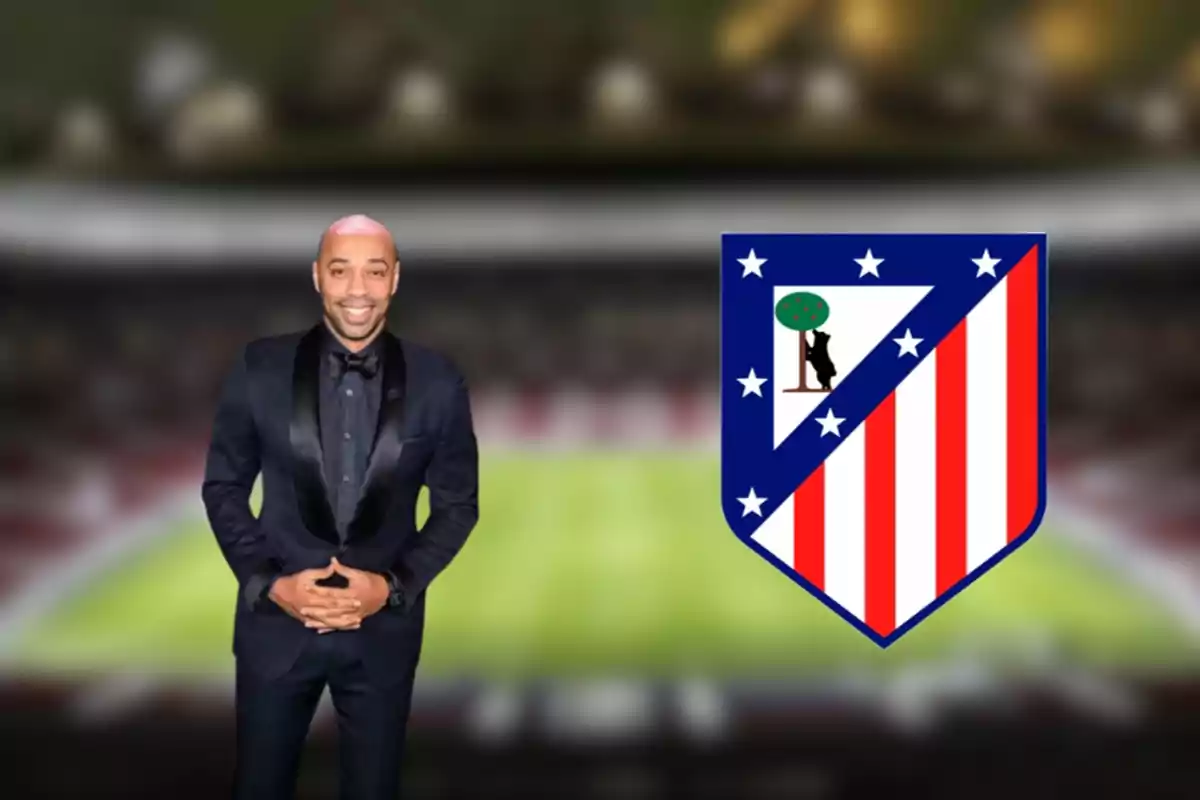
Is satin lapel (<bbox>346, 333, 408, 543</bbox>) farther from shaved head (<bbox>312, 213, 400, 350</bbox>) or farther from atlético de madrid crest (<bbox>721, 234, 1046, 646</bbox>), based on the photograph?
atlético de madrid crest (<bbox>721, 234, 1046, 646</bbox>)

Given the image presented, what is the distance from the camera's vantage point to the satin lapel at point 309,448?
6.19ft

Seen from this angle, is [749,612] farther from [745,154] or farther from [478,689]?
[745,154]

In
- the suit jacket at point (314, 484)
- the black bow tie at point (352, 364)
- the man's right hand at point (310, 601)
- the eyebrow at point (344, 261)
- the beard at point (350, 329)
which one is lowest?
the man's right hand at point (310, 601)

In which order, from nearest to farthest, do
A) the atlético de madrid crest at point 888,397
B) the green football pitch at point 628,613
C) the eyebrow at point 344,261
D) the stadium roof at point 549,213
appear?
the eyebrow at point 344,261
the atlético de madrid crest at point 888,397
the stadium roof at point 549,213
the green football pitch at point 628,613

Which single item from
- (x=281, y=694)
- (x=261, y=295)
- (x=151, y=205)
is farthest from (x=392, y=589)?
(x=151, y=205)

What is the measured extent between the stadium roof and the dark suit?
1.11 metres

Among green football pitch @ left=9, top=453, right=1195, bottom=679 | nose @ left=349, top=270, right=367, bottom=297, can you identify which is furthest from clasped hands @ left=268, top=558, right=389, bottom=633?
green football pitch @ left=9, top=453, right=1195, bottom=679

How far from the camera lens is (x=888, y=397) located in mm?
2539

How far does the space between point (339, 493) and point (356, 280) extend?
1.15 feet

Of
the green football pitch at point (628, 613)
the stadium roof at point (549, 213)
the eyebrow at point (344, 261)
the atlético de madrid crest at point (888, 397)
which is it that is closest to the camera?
the eyebrow at point (344, 261)

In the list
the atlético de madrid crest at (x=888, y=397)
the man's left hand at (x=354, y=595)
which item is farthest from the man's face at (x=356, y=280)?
the atlético de madrid crest at (x=888, y=397)

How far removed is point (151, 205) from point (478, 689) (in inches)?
66.6

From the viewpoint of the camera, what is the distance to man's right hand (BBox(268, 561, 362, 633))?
191 cm

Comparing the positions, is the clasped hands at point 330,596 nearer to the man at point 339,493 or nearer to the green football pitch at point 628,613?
the man at point 339,493
